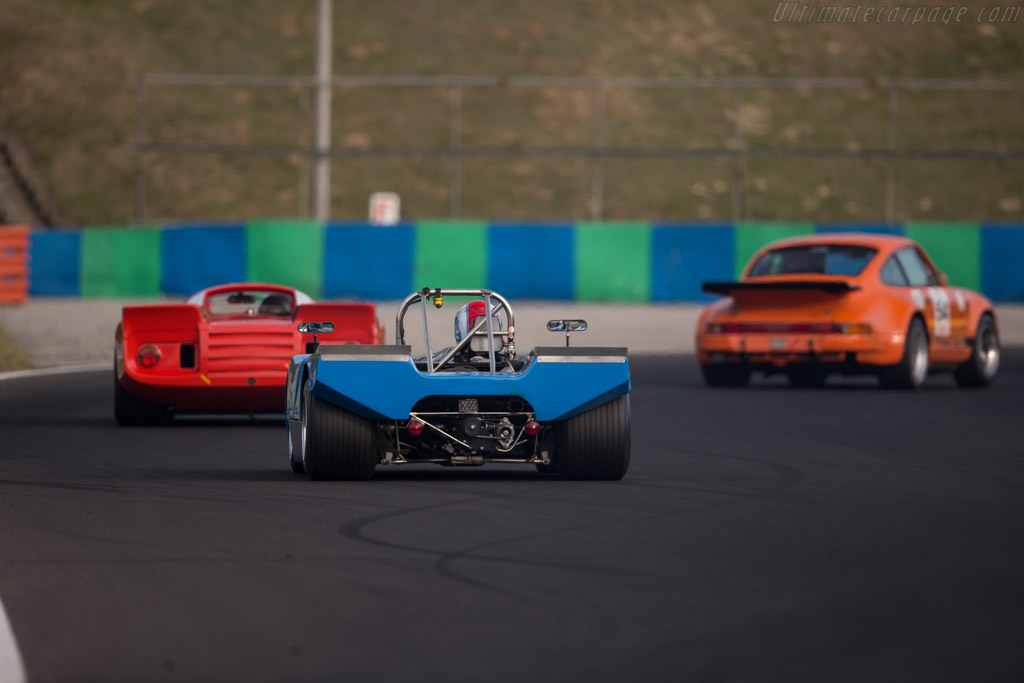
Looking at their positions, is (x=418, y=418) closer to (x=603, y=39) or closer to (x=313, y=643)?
(x=313, y=643)

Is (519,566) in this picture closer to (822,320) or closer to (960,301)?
(822,320)

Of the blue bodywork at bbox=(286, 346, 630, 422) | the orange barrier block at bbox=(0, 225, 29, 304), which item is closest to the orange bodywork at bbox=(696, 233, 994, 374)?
the blue bodywork at bbox=(286, 346, 630, 422)

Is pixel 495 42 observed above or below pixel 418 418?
above

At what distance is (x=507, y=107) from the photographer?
57.0 m

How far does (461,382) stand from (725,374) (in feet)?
28.1

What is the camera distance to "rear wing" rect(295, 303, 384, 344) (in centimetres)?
1344

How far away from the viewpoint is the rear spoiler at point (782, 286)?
16.8 meters

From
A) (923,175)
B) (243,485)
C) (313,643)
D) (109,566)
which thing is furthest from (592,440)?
(923,175)

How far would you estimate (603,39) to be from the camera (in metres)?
61.1

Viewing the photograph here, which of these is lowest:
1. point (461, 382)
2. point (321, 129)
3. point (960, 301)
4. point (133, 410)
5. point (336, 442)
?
point (133, 410)

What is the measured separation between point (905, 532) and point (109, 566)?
3169 mm

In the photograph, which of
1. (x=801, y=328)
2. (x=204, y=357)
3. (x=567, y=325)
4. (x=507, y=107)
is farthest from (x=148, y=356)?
(x=507, y=107)

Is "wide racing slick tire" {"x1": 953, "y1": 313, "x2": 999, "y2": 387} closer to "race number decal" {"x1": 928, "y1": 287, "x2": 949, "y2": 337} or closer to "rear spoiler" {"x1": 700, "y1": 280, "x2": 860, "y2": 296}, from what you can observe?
"race number decal" {"x1": 928, "y1": 287, "x2": 949, "y2": 337}

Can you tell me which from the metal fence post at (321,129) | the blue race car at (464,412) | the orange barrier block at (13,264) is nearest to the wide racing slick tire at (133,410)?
the blue race car at (464,412)
